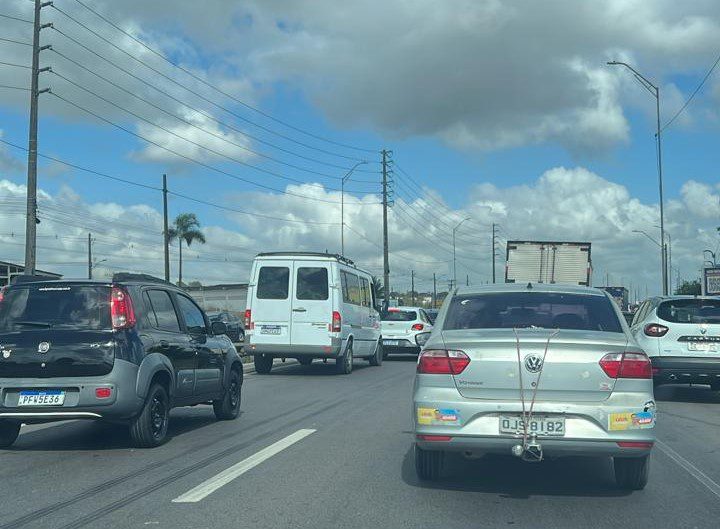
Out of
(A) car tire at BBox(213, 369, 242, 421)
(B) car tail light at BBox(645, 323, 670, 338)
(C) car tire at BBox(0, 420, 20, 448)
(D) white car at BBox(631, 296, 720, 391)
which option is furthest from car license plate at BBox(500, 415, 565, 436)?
(B) car tail light at BBox(645, 323, 670, 338)

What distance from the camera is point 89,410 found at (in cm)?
874

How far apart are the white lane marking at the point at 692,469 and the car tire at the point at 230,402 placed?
5.46m

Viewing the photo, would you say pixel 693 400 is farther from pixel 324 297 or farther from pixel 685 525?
pixel 685 525

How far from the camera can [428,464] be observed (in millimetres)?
7418

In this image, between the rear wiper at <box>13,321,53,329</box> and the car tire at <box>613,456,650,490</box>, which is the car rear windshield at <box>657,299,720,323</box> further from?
the rear wiper at <box>13,321,53,329</box>

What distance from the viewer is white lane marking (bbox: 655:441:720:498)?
7496 mm

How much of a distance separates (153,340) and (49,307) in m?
1.12

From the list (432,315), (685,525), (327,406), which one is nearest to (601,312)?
(685,525)

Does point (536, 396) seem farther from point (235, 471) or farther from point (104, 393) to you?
point (104, 393)

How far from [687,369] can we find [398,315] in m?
13.5

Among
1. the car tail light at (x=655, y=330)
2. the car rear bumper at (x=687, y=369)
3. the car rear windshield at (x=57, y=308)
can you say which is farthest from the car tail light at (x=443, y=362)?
the car tail light at (x=655, y=330)

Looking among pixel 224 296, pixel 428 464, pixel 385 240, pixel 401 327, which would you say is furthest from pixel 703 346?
pixel 224 296

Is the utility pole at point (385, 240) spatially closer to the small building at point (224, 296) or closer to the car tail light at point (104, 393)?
the small building at point (224, 296)

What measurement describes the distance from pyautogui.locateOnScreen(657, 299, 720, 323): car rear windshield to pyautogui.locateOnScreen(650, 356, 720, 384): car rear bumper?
650mm
